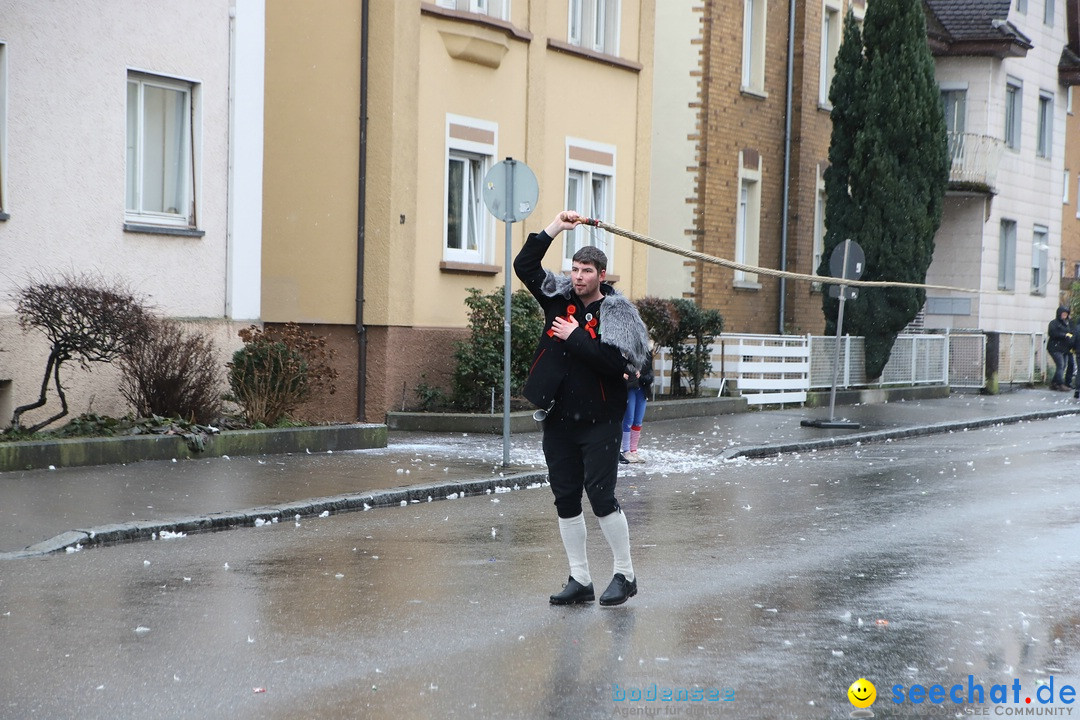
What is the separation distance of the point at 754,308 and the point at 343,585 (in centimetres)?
2055

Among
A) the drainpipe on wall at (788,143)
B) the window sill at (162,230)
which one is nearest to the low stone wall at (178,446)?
the window sill at (162,230)

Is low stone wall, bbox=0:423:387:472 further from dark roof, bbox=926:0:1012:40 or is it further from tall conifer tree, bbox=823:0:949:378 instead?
dark roof, bbox=926:0:1012:40

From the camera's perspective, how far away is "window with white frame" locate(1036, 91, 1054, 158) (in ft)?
123

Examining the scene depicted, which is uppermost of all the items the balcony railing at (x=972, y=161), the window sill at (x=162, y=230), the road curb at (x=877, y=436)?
the balcony railing at (x=972, y=161)

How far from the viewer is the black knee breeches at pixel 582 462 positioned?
745 centimetres

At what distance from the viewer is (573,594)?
295 inches

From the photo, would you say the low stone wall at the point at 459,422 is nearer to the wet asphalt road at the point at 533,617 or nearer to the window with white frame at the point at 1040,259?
the wet asphalt road at the point at 533,617

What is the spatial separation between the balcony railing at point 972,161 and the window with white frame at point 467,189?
1641 cm

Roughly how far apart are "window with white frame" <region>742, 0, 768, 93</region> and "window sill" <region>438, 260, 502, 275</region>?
918 cm

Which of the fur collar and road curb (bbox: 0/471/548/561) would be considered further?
road curb (bbox: 0/471/548/561)

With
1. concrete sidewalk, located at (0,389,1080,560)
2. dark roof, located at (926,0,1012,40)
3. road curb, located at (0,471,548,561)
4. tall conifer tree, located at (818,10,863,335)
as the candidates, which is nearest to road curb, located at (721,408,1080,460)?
concrete sidewalk, located at (0,389,1080,560)

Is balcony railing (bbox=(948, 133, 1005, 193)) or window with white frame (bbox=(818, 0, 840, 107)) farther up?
window with white frame (bbox=(818, 0, 840, 107))

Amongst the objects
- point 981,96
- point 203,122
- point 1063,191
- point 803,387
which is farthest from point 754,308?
point 1063,191
